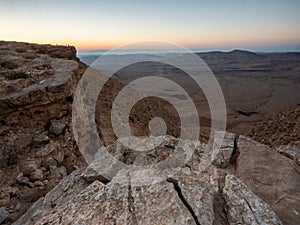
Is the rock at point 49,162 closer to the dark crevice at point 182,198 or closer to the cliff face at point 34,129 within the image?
the cliff face at point 34,129

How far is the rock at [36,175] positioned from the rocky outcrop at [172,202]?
4.51 metres

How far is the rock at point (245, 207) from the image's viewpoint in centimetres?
311

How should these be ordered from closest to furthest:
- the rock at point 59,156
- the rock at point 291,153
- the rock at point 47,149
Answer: the rock at point 291,153, the rock at point 47,149, the rock at point 59,156

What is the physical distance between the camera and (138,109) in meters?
18.2

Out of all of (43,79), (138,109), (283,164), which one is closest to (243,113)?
(138,109)

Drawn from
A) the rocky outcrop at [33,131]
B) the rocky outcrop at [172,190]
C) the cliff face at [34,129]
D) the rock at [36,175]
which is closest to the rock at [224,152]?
the rocky outcrop at [172,190]

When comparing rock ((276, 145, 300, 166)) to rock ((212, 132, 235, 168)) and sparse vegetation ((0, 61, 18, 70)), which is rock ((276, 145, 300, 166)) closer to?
rock ((212, 132, 235, 168))

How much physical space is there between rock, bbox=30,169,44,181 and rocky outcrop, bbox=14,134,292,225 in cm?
451

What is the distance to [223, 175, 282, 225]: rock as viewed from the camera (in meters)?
3.11

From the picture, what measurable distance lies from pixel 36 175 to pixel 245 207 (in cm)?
707

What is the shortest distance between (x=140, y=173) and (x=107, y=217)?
93 cm

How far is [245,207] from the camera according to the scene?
10.8 feet

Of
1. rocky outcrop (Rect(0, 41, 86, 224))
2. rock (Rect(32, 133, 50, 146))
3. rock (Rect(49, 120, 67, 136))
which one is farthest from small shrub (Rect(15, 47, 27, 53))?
rock (Rect(32, 133, 50, 146))

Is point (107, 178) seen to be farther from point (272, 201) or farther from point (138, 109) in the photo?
point (138, 109)
